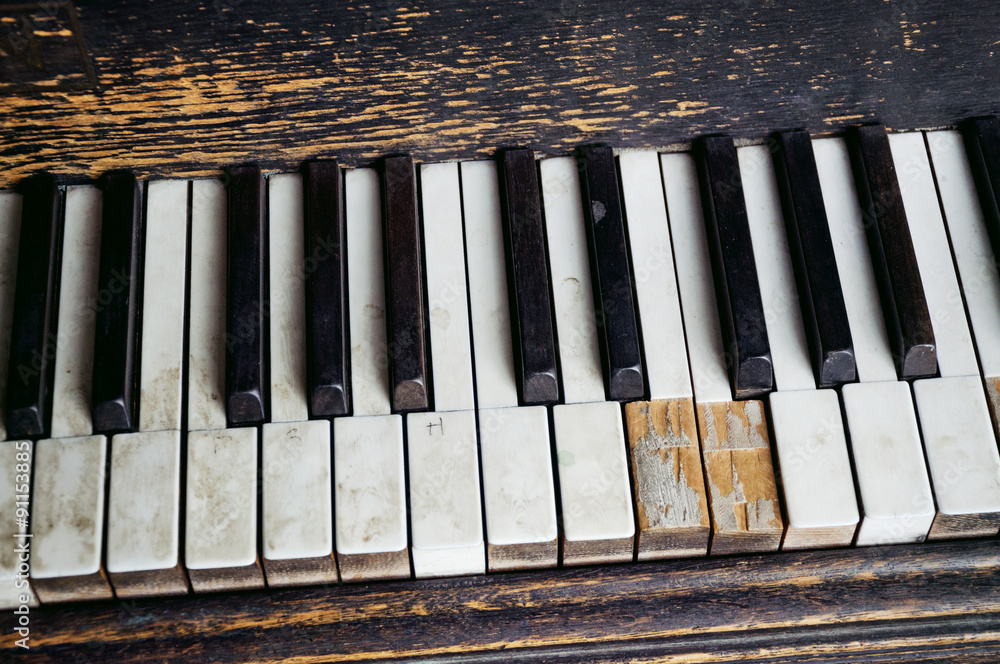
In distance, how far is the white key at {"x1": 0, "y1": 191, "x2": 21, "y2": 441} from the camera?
1481 mm

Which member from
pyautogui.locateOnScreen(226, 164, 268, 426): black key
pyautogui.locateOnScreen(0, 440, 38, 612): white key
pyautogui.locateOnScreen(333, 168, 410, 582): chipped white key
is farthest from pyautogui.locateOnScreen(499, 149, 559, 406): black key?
pyautogui.locateOnScreen(0, 440, 38, 612): white key

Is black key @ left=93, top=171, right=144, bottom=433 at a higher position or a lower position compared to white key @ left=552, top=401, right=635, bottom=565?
higher

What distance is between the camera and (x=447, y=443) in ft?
4.59

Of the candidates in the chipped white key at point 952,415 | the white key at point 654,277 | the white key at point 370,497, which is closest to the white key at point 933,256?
the chipped white key at point 952,415

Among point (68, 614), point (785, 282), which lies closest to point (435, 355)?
point (785, 282)

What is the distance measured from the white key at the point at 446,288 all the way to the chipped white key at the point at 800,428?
54 cm

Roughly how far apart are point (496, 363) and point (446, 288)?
18 centimetres

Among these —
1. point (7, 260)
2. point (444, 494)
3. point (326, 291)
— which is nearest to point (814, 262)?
point (444, 494)

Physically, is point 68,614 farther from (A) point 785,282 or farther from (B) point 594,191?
(A) point 785,282

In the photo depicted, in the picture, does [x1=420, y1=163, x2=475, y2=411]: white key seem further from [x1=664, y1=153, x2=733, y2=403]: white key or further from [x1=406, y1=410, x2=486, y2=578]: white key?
[x1=664, y1=153, x2=733, y2=403]: white key

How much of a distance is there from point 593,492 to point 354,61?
0.85 m

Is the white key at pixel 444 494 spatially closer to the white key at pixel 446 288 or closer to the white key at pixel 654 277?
the white key at pixel 446 288

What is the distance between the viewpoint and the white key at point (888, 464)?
4.44 feet

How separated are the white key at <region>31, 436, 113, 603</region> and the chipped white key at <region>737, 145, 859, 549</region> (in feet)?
3.81
